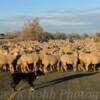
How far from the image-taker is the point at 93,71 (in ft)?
81.9

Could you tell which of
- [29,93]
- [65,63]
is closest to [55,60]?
[65,63]

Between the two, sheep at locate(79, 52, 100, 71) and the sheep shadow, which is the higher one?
sheep at locate(79, 52, 100, 71)

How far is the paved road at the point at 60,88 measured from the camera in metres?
16.9

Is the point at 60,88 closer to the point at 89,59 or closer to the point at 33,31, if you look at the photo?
the point at 89,59

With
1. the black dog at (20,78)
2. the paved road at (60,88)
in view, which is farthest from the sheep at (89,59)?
the black dog at (20,78)

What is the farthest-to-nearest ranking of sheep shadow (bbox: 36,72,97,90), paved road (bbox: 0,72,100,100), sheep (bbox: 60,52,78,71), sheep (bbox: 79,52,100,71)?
sheep (bbox: 79,52,100,71) < sheep (bbox: 60,52,78,71) < sheep shadow (bbox: 36,72,97,90) < paved road (bbox: 0,72,100,100)

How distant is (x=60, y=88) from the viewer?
→ 61.4 feet

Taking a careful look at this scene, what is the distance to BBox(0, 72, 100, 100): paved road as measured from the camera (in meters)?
16.9

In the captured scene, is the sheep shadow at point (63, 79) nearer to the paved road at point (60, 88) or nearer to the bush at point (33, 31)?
the paved road at point (60, 88)

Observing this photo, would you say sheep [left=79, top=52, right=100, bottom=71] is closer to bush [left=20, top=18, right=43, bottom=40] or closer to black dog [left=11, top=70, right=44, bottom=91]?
black dog [left=11, top=70, right=44, bottom=91]

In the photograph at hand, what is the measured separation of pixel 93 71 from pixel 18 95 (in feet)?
28.6

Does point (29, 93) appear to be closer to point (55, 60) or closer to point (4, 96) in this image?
point (4, 96)

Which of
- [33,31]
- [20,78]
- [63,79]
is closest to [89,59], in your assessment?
[63,79]

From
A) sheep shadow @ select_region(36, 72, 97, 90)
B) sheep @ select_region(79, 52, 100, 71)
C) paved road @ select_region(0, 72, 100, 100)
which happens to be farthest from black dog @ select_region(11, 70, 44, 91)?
sheep @ select_region(79, 52, 100, 71)
